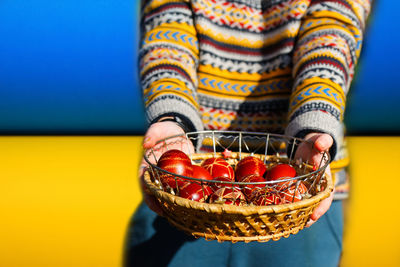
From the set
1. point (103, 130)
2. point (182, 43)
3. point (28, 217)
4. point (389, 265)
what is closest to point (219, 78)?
point (182, 43)

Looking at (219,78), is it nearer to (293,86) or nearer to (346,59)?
(293,86)

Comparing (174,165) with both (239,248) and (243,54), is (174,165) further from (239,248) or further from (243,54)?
(243,54)

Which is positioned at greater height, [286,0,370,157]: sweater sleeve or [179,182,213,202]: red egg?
[286,0,370,157]: sweater sleeve

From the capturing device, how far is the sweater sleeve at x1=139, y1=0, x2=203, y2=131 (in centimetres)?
90

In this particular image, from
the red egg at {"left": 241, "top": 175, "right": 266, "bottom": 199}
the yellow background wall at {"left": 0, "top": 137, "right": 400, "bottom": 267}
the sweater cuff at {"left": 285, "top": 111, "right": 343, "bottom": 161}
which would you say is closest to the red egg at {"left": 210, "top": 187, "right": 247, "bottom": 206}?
the red egg at {"left": 241, "top": 175, "right": 266, "bottom": 199}

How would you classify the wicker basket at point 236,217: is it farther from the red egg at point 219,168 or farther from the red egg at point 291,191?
the red egg at point 219,168

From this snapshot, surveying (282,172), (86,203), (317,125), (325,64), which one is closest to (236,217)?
(282,172)

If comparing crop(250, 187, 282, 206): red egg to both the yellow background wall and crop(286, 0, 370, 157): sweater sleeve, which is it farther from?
the yellow background wall

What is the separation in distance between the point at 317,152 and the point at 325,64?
0.27m

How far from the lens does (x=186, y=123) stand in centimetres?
89

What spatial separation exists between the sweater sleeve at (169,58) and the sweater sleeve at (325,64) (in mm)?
260

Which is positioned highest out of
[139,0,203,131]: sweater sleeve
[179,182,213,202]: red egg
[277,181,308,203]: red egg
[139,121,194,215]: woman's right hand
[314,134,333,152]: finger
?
[139,0,203,131]: sweater sleeve

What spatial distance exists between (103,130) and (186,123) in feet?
7.63

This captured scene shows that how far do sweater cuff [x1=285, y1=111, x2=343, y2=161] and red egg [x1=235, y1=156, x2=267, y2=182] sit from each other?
0.38 feet
